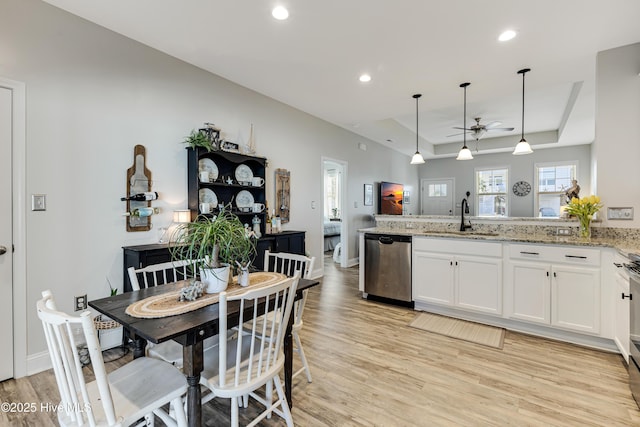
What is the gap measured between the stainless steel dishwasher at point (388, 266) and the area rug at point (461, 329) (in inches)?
15.9

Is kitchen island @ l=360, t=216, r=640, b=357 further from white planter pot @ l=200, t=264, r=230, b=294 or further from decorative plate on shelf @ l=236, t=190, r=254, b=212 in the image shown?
white planter pot @ l=200, t=264, r=230, b=294

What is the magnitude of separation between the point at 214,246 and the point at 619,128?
3.83 metres

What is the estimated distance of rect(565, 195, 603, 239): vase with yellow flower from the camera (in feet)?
9.62

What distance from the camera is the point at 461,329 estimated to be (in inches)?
124

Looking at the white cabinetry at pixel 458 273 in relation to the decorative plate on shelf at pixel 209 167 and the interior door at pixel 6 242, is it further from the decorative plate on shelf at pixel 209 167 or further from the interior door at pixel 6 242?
the interior door at pixel 6 242

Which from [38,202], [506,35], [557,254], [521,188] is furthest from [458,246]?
[521,188]

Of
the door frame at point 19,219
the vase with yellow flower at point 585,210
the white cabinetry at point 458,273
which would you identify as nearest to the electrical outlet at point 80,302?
the door frame at point 19,219

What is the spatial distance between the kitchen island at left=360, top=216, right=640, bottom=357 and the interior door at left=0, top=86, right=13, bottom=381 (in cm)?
361

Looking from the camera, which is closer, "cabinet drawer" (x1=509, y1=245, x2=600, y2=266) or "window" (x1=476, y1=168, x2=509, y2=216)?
"cabinet drawer" (x1=509, y1=245, x2=600, y2=266)

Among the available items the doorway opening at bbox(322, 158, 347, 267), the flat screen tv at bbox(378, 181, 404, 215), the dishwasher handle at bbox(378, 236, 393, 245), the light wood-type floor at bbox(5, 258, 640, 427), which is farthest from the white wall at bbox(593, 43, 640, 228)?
the flat screen tv at bbox(378, 181, 404, 215)

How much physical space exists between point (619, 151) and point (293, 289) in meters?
3.47

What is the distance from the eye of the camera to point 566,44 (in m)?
2.82

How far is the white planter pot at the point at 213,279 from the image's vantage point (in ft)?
5.90

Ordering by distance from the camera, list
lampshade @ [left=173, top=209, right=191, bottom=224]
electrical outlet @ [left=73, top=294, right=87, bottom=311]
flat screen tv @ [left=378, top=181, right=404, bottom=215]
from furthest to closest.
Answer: flat screen tv @ [left=378, top=181, right=404, bottom=215] → lampshade @ [left=173, top=209, right=191, bottom=224] → electrical outlet @ [left=73, top=294, right=87, bottom=311]
